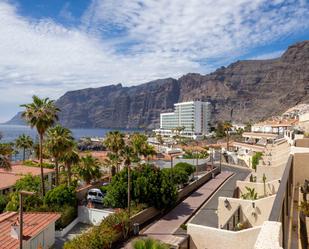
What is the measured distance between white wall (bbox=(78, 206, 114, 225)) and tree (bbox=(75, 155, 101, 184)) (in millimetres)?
7925

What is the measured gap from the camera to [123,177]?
27.0 meters

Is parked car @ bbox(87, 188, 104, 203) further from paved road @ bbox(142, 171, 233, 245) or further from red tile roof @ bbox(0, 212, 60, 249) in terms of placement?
red tile roof @ bbox(0, 212, 60, 249)

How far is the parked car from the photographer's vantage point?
96.6 ft

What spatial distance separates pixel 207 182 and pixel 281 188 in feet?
117

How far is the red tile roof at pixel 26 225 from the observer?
17.1m

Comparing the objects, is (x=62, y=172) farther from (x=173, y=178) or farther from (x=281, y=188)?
(x=281, y=188)

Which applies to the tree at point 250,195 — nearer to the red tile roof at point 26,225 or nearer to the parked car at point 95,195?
the red tile roof at point 26,225

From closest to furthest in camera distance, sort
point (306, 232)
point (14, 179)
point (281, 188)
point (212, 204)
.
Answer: point (281, 188) → point (306, 232) → point (212, 204) → point (14, 179)

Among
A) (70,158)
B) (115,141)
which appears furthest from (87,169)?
(115,141)

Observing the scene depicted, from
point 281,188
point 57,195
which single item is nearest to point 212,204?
point 57,195

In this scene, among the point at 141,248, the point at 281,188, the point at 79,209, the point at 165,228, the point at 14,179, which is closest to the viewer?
the point at 281,188

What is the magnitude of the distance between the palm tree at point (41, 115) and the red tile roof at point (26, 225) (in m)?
6.62

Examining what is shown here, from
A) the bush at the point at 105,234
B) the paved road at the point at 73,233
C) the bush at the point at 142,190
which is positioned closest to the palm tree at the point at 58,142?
the bush at the point at 142,190

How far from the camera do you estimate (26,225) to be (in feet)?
63.6
